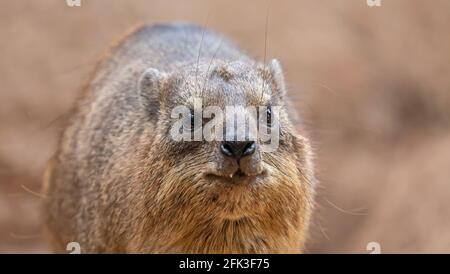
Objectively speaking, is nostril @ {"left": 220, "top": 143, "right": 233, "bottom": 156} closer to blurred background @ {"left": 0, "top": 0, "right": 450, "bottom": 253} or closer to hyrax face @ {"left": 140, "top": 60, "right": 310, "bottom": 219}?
hyrax face @ {"left": 140, "top": 60, "right": 310, "bottom": 219}

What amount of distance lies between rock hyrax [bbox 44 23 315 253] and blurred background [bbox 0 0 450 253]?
4.91 metres

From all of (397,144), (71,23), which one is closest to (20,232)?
(71,23)

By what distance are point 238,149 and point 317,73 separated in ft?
28.9

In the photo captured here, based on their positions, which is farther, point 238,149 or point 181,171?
point 181,171

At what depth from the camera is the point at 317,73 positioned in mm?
15141

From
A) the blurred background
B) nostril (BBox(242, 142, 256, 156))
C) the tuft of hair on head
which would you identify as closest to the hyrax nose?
nostril (BBox(242, 142, 256, 156))

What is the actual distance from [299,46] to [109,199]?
24.9 feet

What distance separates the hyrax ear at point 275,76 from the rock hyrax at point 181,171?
16mm

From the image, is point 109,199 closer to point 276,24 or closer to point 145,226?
point 145,226

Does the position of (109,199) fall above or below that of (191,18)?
below

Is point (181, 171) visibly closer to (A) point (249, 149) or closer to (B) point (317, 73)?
(A) point (249, 149)

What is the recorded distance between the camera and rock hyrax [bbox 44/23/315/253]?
7.01m

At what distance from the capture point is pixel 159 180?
748cm

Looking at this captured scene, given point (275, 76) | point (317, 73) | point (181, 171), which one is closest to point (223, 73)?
point (275, 76)
